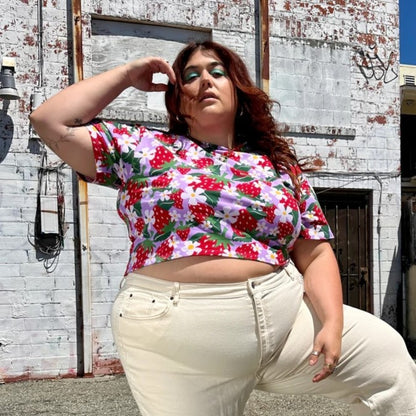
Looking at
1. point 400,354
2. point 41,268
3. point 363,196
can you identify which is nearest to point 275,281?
point 400,354

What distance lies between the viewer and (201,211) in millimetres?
1787

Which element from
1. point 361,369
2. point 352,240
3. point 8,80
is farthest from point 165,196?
point 352,240

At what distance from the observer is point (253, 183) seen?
1885 millimetres

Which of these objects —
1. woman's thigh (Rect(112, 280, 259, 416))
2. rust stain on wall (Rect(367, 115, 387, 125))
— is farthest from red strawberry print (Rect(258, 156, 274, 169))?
rust stain on wall (Rect(367, 115, 387, 125))

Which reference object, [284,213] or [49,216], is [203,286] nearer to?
[284,213]

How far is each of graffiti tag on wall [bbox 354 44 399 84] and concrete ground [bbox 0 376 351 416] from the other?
15.8ft

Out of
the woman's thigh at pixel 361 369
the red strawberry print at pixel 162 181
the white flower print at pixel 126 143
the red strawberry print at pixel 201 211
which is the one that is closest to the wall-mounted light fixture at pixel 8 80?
the white flower print at pixel 126 143

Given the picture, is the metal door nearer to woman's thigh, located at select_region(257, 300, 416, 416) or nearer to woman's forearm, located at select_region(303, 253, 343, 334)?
woman's forearm, located at select_region(303, 253, 343, 334)

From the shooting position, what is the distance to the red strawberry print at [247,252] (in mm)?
1800

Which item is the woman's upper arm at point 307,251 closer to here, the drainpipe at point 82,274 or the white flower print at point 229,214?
the white flower print at point 229,214

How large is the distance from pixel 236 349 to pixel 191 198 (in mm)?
427

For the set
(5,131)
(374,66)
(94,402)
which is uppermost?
(374,66)

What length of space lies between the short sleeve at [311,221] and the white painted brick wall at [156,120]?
18.4ft

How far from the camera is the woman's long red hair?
2094 millimetres
